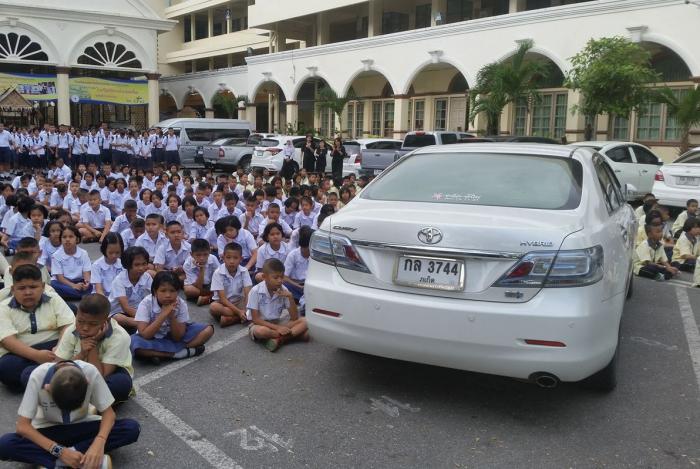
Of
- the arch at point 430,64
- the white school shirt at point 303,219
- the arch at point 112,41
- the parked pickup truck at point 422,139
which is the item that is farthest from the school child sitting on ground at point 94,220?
the arch at point 112,41

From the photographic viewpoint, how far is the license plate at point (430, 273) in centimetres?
357

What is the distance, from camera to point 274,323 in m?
5.59

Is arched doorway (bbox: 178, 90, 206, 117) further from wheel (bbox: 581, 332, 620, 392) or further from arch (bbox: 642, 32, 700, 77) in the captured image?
wheel (bbox: 581, 332, 620, 392)

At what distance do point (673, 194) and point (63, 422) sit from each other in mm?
10442

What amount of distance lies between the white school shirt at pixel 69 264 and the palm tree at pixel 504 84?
1397cm

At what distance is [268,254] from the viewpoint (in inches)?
279

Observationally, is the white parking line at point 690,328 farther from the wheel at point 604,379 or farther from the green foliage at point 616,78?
the green foliage at point 616,78

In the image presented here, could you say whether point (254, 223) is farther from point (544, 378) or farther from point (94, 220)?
point (544, 378)

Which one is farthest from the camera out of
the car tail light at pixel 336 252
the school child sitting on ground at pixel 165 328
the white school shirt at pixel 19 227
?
the white school shirt at pixel 19 227

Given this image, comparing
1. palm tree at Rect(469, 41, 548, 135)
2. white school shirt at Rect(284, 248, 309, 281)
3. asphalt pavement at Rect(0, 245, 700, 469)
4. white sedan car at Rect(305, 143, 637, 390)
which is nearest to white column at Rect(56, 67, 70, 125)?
palm tree at Rect(469, 41, 548, 135)

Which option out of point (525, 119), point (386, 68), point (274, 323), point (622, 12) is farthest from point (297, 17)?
point (274, 323)

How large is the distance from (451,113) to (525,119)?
152 inches

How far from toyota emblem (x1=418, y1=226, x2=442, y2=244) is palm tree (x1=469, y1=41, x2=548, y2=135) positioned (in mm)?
15571

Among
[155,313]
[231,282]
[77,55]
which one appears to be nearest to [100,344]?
[155,313]
